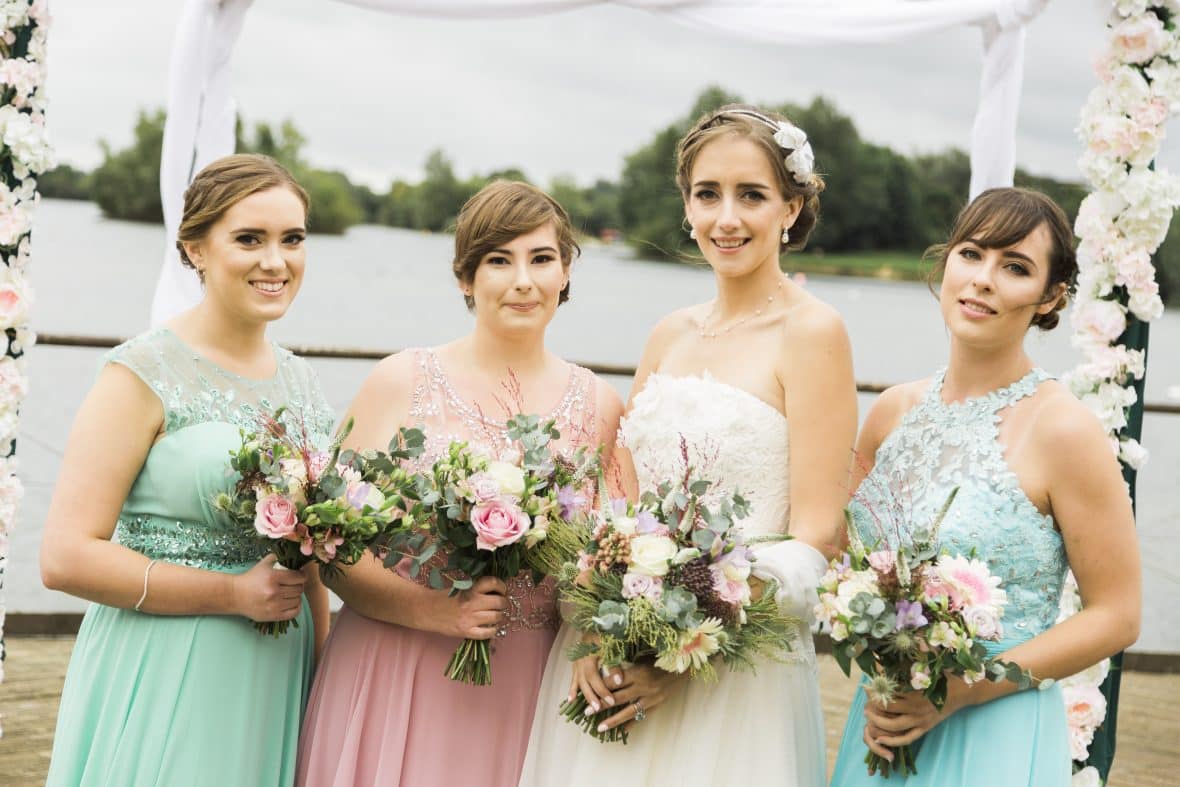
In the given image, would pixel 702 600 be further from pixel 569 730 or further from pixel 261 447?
pixel 261 447

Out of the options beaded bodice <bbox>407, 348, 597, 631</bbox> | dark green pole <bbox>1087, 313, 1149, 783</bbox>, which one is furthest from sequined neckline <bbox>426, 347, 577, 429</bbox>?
dark green pole <bbox>1087, 313, 1149, 783</bbox>

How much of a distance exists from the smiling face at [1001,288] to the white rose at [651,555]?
2.99ft

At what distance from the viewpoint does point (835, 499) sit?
9.61 ft

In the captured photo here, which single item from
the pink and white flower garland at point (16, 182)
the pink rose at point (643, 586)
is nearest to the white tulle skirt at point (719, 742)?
the pink rose at point (643, 586)

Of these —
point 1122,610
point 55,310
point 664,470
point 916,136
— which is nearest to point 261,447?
point 664,470

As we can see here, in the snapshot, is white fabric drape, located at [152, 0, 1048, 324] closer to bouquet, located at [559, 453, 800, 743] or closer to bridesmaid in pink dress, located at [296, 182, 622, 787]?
bridesmaid in pink dress, located at [296, 182, 622, 787]

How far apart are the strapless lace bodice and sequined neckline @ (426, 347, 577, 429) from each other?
316mm

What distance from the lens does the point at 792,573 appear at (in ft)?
8.95

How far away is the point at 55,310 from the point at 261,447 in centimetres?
4741

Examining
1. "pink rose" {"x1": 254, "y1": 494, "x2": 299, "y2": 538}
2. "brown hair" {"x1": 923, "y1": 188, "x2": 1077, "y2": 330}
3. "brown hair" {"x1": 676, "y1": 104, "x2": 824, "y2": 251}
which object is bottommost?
"pink rose" {"x1": 254, "y1": 494, "x2": 299, "y2": 538}

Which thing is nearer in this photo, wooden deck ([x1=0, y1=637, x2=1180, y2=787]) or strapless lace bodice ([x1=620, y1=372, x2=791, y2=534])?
strapless lace bodice ([x1=620, y1=372, x2=791, y2=534])

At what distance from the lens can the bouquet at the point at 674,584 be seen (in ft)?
8.21

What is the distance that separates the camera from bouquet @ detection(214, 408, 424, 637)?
8.74ft

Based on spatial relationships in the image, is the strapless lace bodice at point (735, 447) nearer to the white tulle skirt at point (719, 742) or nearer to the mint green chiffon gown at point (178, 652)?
the white tulle skirt at point (719, 742)
